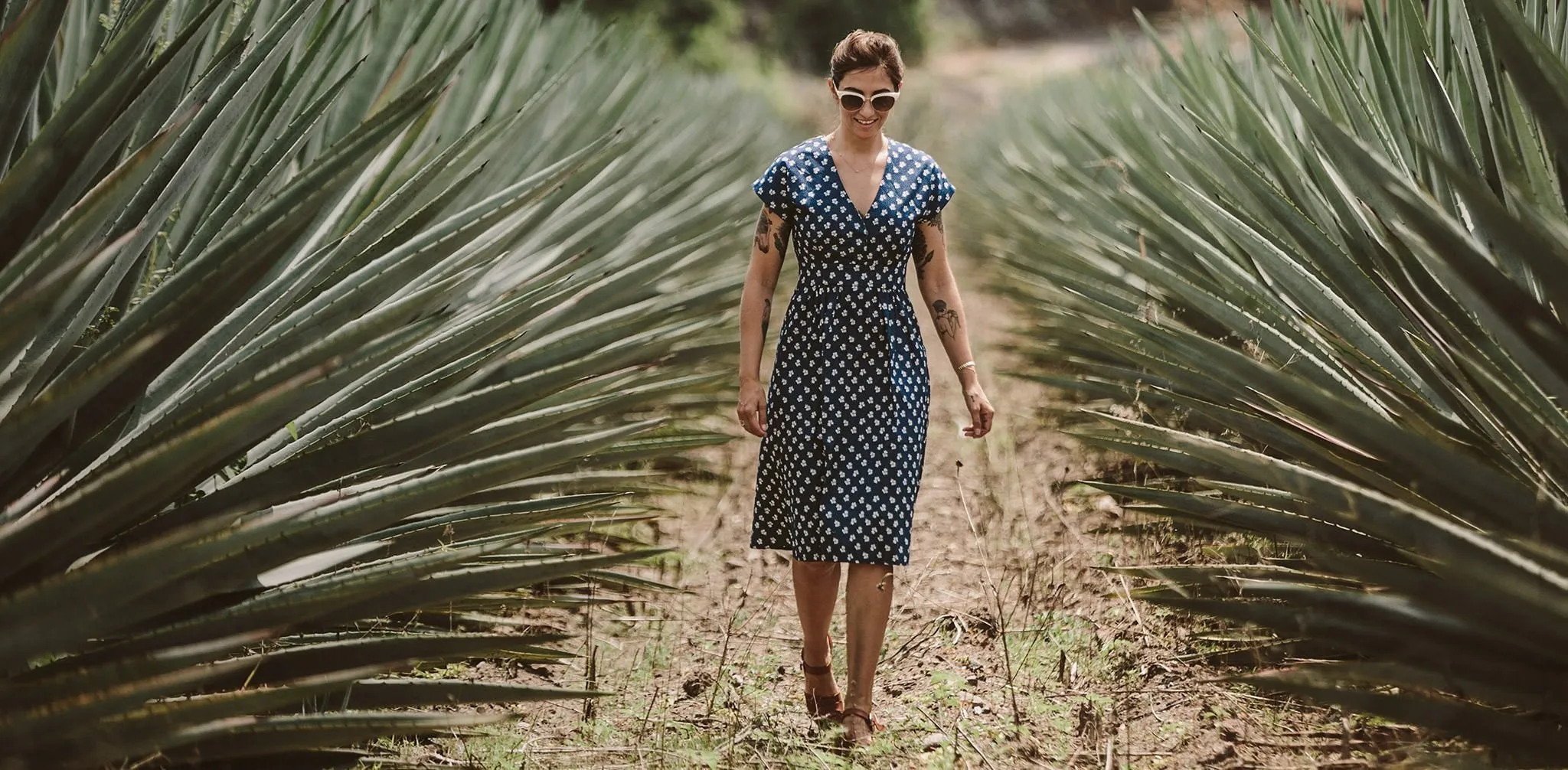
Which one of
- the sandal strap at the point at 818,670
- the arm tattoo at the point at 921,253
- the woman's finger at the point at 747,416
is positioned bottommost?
the sandal strap at the point at 818,670

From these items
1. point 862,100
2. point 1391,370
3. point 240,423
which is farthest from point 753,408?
point 240,423

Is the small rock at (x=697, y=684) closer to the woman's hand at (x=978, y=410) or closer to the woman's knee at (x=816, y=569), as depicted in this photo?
the woman's knee at (x=816, y=569)

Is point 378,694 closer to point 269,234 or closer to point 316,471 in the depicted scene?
point 316,471

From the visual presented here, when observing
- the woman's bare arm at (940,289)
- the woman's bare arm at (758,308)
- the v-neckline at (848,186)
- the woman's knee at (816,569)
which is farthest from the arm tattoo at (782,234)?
the woman's knee at (816,569)

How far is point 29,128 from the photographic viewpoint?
99.0 inches

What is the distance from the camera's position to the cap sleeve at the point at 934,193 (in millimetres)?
2719

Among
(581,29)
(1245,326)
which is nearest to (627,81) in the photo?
(581,29)

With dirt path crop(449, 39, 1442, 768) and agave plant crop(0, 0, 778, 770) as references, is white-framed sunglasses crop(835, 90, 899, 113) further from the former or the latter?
dirt path crop(449, 39, 1442, 768)

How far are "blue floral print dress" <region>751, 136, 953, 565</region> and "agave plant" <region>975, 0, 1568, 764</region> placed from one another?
419 mm

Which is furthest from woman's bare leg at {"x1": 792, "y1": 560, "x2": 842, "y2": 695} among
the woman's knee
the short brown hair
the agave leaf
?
the agave leaf

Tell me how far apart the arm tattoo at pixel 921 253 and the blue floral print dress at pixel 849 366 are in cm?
10

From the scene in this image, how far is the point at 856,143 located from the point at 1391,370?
3.69 feet

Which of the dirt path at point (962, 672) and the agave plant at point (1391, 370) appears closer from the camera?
the agave plant at point (1391, 370)

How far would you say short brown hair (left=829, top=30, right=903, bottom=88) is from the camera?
260 centimetres
